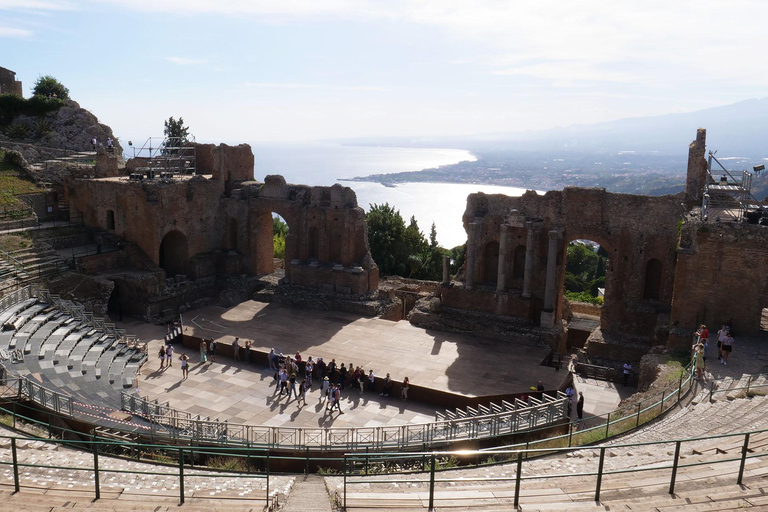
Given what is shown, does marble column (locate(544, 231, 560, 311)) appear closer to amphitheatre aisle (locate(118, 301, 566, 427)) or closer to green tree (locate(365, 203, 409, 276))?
amphitheatre aisle (locate(118, 301, 566, 427))

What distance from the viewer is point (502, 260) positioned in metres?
26.1

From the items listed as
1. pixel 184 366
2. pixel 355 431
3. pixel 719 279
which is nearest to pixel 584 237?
pixel 719 279

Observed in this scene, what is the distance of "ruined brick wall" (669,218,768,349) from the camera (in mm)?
19188

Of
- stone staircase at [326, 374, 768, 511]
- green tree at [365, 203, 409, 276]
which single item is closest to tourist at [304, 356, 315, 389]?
stone staircase at [326, 374, 768, 511]

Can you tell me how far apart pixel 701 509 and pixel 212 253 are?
27.5 m

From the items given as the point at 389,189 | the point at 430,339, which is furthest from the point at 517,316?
the point at 389,189

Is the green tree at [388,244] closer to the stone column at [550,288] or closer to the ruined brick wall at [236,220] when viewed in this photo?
the ruined brick wall at [236,220]

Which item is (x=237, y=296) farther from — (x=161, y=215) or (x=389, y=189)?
(x=389, y=189)

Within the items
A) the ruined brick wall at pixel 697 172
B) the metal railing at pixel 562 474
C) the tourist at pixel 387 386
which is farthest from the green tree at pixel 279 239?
the metal railing at pixel 562 474

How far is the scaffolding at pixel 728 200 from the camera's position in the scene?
20281 millimetres

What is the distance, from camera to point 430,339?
25469mm

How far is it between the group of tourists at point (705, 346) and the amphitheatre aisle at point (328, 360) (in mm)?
4727

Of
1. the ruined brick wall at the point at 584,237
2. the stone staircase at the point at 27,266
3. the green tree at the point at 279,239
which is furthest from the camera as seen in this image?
the green tree at the point at 279,239

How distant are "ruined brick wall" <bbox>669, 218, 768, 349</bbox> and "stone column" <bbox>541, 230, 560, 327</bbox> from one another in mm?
5295
